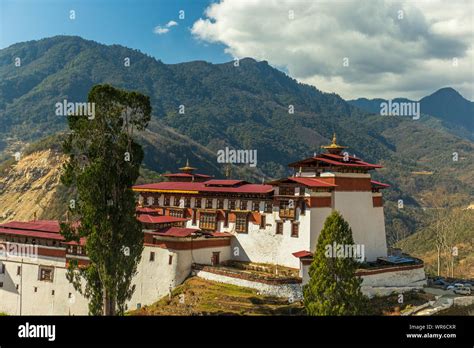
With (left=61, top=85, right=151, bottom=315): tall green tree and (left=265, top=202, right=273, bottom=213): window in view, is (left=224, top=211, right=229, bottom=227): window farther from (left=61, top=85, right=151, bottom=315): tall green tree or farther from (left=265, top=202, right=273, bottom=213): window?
(left=61, top=85, right=151, bottom=315): tall green tree

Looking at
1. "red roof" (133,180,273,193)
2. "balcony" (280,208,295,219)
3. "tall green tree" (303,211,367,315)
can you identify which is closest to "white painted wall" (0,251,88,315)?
"red roof" (133,180,273,193)

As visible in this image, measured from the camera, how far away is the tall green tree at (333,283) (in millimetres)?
30062

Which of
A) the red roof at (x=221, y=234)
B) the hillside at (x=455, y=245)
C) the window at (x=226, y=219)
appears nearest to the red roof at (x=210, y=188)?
the window at (x=226, y=219)

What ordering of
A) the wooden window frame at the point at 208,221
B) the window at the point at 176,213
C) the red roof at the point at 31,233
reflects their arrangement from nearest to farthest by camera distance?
1. the red roof at the point at 31,233
2. the wooden window frame at the point at 208,221
3. the window at the point at 176,213

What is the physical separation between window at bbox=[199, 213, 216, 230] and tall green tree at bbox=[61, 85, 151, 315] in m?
20.8

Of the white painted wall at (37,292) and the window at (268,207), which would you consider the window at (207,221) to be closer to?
the window at (268,207)

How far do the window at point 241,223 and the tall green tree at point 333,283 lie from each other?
1946cm

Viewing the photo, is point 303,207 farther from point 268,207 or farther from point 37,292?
point 37,292

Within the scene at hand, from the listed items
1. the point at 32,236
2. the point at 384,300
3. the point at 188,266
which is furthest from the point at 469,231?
the point at 32,236

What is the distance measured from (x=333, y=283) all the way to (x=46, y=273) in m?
31.7

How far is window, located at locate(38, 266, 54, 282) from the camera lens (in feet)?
160

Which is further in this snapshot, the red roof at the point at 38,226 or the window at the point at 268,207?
the red roof at the point at 38,226

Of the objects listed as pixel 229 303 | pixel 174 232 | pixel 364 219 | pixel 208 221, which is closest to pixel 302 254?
pixel 229 303
